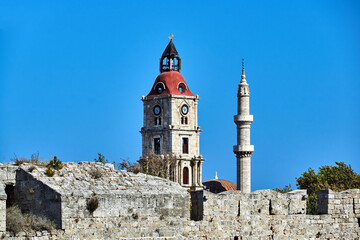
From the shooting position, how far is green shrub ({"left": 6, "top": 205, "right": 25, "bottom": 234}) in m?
14.0

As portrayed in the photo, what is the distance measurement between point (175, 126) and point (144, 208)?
306ft

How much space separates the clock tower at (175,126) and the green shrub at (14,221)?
92961 mm

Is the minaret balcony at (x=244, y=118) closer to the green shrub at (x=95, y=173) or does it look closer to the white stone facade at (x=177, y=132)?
the white stone facade at (x=177, y=132)

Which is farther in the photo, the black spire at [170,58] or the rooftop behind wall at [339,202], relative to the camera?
the black spire at [170,58]

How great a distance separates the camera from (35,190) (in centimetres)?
1545

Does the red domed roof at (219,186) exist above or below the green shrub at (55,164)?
above

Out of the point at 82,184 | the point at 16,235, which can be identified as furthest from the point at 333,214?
the point at 16,235

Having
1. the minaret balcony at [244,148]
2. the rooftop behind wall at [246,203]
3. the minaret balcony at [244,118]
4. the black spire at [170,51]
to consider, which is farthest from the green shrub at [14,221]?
the black spire at [170,51]

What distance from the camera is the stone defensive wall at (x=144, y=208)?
14938mm

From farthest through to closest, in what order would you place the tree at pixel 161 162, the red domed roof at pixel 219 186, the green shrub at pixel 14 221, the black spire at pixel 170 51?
1. the black spire at pixel 170 51
2. the red domed roof at pixel 219 186
3. the tree at pixel 161 162
4. the green shrub at pixel 14 221

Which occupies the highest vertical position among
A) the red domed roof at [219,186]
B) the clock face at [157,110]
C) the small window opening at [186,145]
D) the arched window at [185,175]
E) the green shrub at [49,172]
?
the clock face at [157,110]

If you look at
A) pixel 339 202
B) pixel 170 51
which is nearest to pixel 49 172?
pixel 339 202

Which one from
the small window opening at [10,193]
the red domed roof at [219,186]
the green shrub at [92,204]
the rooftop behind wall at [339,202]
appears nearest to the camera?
the green shrub at [92,204]

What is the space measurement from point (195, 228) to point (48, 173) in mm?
3534
